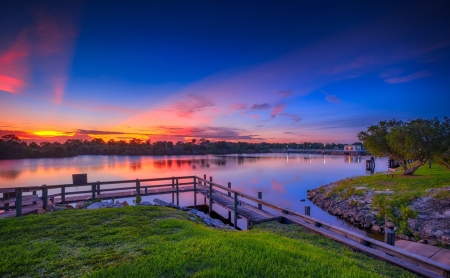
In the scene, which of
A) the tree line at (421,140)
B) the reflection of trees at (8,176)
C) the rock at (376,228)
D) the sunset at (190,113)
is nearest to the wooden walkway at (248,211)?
the sunset at (190,113)

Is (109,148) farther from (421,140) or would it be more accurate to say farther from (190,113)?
(421,140)

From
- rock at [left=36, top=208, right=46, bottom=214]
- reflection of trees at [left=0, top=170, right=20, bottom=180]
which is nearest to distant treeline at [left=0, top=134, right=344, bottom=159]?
reflection of trees at [left=0, top=170, right=20, bottom=180]

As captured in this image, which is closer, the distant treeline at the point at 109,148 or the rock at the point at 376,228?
the rock at the point at 376,228

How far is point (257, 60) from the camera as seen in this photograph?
59.2ft

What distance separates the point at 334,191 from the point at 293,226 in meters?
14.5

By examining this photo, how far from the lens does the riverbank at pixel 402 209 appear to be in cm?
930

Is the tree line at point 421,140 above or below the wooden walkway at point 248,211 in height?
above

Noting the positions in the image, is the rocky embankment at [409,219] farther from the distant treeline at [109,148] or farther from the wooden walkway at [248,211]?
the distant treeline at [109,148]

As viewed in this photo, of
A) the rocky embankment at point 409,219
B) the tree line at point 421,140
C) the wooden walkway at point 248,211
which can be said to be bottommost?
the rocky embankment at point 409,219

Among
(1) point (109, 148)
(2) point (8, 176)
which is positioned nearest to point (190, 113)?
(2) point (8, 176)

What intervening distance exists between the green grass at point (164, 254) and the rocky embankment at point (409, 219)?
7.02 m

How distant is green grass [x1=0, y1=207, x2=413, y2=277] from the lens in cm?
341

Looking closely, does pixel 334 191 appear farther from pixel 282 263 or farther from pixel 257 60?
pixel 282 263

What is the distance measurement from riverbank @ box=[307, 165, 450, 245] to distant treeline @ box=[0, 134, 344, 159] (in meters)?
75.5
